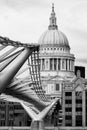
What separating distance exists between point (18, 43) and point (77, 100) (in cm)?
7695

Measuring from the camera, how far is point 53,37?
166 metres

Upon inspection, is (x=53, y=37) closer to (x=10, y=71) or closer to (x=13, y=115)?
(x=13, y=115)

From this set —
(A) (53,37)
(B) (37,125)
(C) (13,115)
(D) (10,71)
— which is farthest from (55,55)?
(D) (10,71)

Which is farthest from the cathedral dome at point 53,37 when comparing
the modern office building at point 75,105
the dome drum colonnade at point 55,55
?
the modern office building at point 75,105

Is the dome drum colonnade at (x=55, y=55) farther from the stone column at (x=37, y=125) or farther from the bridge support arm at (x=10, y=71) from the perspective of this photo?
the bridge support arm at (x=10, y=71)

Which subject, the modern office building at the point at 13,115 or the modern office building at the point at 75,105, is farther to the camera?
the modern office building at the point at 13,115

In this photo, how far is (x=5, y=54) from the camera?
128ft

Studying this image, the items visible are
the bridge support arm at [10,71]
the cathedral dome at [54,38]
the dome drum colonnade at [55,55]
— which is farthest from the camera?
the cathedral dome at [54,38]

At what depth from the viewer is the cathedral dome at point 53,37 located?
164m

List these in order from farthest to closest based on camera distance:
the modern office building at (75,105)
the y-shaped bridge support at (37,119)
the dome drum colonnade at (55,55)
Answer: the dome drum colonnade at (55,55)
the modern office building at (75,105)
the y-shaped bridge support at (37,119)

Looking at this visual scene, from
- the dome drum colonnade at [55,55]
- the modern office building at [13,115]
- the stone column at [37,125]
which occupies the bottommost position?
the stone column at [37,125]

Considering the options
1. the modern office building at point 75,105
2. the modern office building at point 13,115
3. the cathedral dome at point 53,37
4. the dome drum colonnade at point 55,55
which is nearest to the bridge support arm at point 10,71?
the modern office building at point 75,105

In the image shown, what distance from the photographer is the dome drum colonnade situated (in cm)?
15488

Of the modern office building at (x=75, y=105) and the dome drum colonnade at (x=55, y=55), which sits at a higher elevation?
Answer: the dome drum colonnade at (x=55, y=55)
